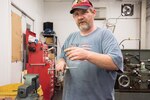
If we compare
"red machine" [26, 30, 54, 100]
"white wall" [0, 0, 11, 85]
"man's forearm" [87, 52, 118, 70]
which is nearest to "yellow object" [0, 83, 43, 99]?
"white wall" [0, 0, 11, 85]

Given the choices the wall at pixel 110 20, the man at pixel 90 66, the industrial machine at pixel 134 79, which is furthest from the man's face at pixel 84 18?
the wall at pixel 110 20

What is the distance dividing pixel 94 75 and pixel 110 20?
6095 millimetres

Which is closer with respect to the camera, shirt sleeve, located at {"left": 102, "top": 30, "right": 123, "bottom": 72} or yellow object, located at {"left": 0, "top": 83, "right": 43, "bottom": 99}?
shirt sleeve, located at {"left": 102, "top": 30, "right": 123, "bottom": 72}

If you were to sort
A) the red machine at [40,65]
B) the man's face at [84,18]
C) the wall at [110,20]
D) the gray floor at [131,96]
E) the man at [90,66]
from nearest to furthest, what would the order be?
the man at [90,66] → the man's face at [84,18] → the gray floor at [131,96] → the red machine at [40,65] → the wall at [110,20]

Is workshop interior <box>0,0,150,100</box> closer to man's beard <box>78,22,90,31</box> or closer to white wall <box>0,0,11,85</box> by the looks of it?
white wall <box>0,0,11,85</box>

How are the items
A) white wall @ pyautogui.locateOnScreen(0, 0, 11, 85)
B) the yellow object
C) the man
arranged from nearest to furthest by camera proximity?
the man, the yellow object, white wall @ pyautogui.locateOnScreen(0, 0, 11, 85)

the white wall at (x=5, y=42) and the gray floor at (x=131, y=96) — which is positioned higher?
the white wall at (x=5, y=42)

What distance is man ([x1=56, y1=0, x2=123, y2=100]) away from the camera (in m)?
1.17

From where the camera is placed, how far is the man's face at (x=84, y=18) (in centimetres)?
128

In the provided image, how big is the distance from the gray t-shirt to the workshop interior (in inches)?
15.4

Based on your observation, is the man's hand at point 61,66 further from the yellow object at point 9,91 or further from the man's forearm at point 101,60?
the yellow object at point 9,91

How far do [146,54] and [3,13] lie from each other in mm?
3195

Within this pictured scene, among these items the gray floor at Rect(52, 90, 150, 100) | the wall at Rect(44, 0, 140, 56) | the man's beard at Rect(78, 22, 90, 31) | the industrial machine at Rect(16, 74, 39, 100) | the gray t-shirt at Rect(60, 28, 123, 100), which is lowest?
the gray floor at Rect(52, 90, 150, 100)

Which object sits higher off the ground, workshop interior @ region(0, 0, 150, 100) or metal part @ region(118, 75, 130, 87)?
workshop interior @ region(0, 0, 150, 100)
